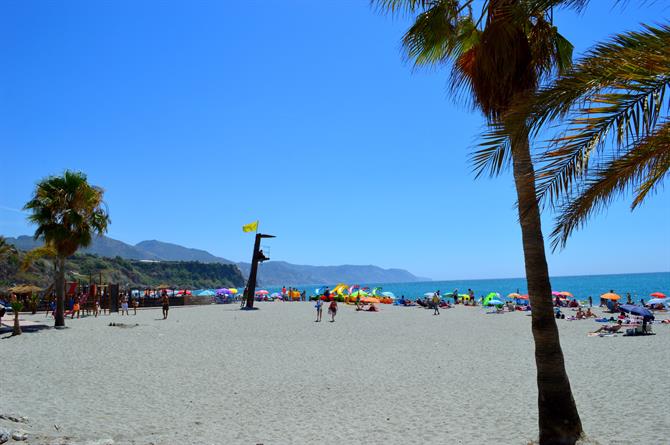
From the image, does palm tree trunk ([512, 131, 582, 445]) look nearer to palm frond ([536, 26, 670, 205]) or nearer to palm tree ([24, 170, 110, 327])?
palm frond ([536, 26, 670, 205])

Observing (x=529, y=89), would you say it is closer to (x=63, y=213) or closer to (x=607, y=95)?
(x=607, y=95)

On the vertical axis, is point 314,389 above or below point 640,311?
below

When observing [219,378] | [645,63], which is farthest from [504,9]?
[219,378]

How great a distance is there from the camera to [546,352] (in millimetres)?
6027

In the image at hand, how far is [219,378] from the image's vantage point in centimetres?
1155

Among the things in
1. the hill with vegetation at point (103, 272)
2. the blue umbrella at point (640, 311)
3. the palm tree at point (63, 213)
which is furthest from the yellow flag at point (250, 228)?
the blue umbrella at point (640, 311)

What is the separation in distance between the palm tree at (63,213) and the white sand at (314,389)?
14.8ft

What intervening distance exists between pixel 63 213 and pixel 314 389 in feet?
55.2

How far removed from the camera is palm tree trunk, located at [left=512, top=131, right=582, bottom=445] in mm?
5945

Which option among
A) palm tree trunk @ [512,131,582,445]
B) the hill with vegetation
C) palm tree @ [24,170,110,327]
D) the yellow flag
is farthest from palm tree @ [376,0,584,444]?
the yellow flag

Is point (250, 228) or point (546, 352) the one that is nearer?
point (546, 352)

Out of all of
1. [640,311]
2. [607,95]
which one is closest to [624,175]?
[607,95]

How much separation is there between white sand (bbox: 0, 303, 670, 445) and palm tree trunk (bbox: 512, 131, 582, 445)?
118 cm

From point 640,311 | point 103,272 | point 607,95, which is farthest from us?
point 103,272
